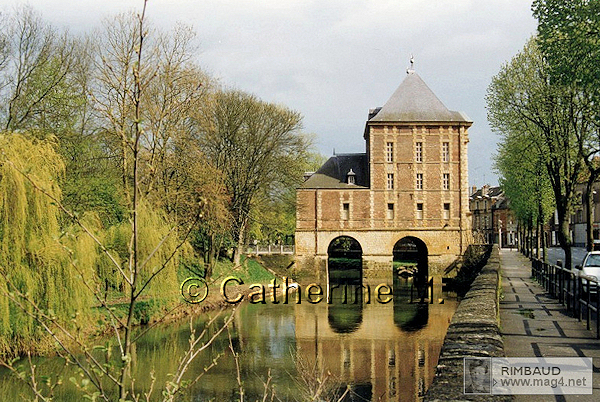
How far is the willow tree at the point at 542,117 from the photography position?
2294 cm

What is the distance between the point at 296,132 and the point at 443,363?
36.4 metres

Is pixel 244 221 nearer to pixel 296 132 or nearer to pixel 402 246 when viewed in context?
pixel 296 132

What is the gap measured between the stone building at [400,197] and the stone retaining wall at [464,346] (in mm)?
31876

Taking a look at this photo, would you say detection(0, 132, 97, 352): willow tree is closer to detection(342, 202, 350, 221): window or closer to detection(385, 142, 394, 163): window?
detection(342, 202, 350, 221): window

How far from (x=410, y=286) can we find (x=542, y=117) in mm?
19988

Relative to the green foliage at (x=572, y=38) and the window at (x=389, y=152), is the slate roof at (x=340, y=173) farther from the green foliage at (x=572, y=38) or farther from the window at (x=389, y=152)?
the green foliage at (x=572, y=38)

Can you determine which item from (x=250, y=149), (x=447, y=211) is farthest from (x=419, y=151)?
(x=250, y=149)

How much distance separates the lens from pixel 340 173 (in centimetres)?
4475

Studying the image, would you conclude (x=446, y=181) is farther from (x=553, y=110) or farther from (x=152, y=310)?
(x=152, y=310)

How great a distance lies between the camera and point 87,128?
3206cm

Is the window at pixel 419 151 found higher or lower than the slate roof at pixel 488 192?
lower

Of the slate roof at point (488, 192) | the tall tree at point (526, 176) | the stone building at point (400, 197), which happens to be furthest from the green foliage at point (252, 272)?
the slate roof at point (488, 192)

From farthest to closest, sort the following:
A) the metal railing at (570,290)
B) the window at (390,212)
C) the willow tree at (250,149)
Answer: the window at (390,212) < the willow tree at (250,149) < the metal railing at (570,290)

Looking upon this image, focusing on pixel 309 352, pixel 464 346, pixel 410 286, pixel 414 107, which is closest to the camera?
pixel 464 346
